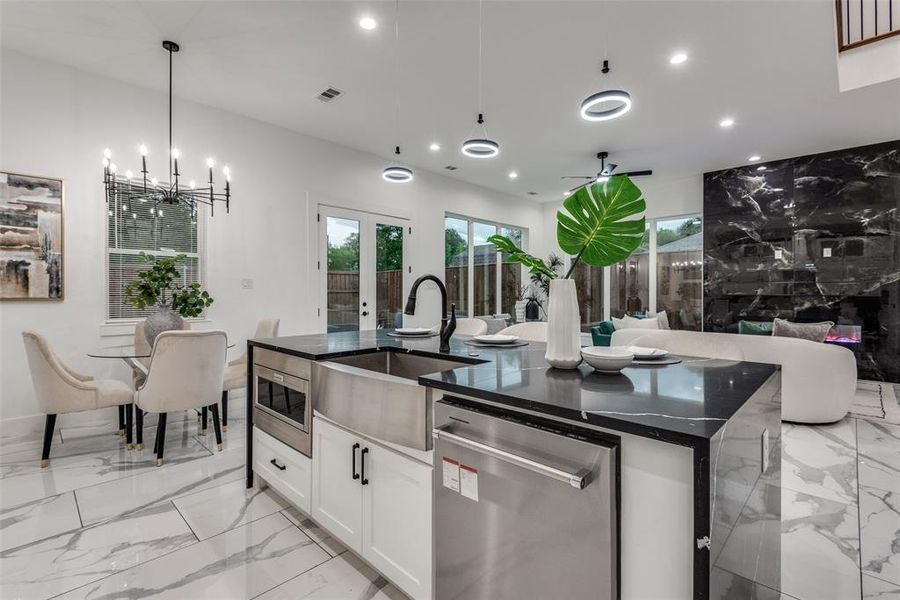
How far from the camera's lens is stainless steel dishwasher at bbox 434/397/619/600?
0.93 metres

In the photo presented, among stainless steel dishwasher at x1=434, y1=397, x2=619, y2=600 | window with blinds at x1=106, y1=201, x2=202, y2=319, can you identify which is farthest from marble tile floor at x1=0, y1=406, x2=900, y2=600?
window with blinds at x1=106, y1=201, x2=202, y2=319

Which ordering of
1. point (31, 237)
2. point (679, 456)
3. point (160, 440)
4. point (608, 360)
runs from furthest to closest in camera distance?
point (31, 237)
point (160, 440)
point (608, 360)
point (679, 456)

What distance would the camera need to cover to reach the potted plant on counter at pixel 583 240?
4.38 feet

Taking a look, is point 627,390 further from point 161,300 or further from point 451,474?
point 161,300

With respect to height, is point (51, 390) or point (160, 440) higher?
point (51, 390)

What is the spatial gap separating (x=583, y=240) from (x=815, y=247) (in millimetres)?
6437

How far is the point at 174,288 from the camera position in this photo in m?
3.25

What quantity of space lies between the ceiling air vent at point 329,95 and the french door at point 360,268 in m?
1.41

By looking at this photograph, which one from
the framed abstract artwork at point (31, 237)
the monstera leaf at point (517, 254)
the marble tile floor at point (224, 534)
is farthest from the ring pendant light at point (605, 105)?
the framed abstract artwork at point (31, 237)

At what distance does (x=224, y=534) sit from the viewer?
2021mm

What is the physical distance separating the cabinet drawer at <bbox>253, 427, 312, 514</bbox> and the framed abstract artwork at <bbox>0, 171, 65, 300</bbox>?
98.2 inches

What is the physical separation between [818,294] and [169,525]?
25.0 feet

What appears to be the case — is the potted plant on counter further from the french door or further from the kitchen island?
the french door

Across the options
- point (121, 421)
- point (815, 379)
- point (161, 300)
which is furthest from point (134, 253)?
point (815, 379)
